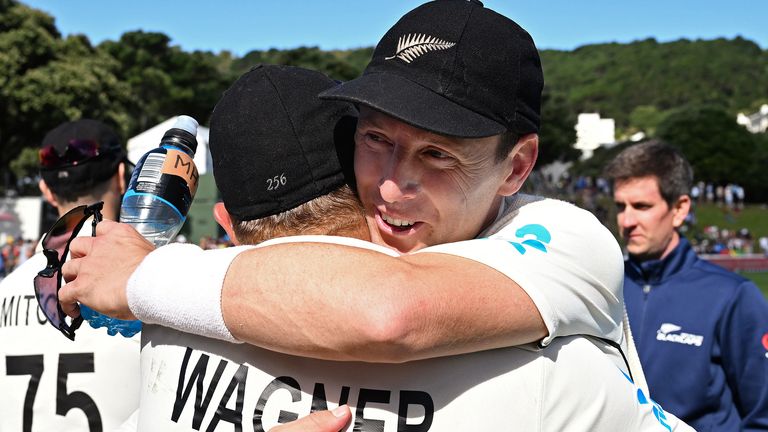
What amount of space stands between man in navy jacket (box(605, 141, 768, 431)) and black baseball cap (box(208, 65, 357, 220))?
3025 mm

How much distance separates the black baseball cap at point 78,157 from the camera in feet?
12.6

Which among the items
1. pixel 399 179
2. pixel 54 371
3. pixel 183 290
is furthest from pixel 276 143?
pixel 54 371

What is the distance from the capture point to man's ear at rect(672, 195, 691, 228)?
4.86 meters

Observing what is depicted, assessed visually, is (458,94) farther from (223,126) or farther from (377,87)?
(223,126)

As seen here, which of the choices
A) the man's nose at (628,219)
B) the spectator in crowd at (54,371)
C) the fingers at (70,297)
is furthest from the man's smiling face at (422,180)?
the man's nose at (628,219)

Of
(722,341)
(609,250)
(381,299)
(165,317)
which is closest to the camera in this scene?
(381,299)

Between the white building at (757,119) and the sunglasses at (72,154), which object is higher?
the white building at (757,119)

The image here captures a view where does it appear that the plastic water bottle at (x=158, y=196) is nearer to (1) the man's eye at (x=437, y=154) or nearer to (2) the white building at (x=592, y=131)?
(1) the man's eye at (x=437, y=154)

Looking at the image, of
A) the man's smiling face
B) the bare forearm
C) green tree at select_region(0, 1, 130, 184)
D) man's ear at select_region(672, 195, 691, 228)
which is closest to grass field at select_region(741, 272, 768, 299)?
man's ear at select_region(672, 195, 691, 228)

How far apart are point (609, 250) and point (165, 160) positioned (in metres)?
1.16

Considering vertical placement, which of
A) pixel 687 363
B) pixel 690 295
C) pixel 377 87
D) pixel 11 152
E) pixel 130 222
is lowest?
pixel 687 363

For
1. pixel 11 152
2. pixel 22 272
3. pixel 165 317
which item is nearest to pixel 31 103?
pixel 11 152

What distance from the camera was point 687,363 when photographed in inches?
159

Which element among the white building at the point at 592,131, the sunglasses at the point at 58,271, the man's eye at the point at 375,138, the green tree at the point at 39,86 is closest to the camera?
the man's eye at the point at 375,138
